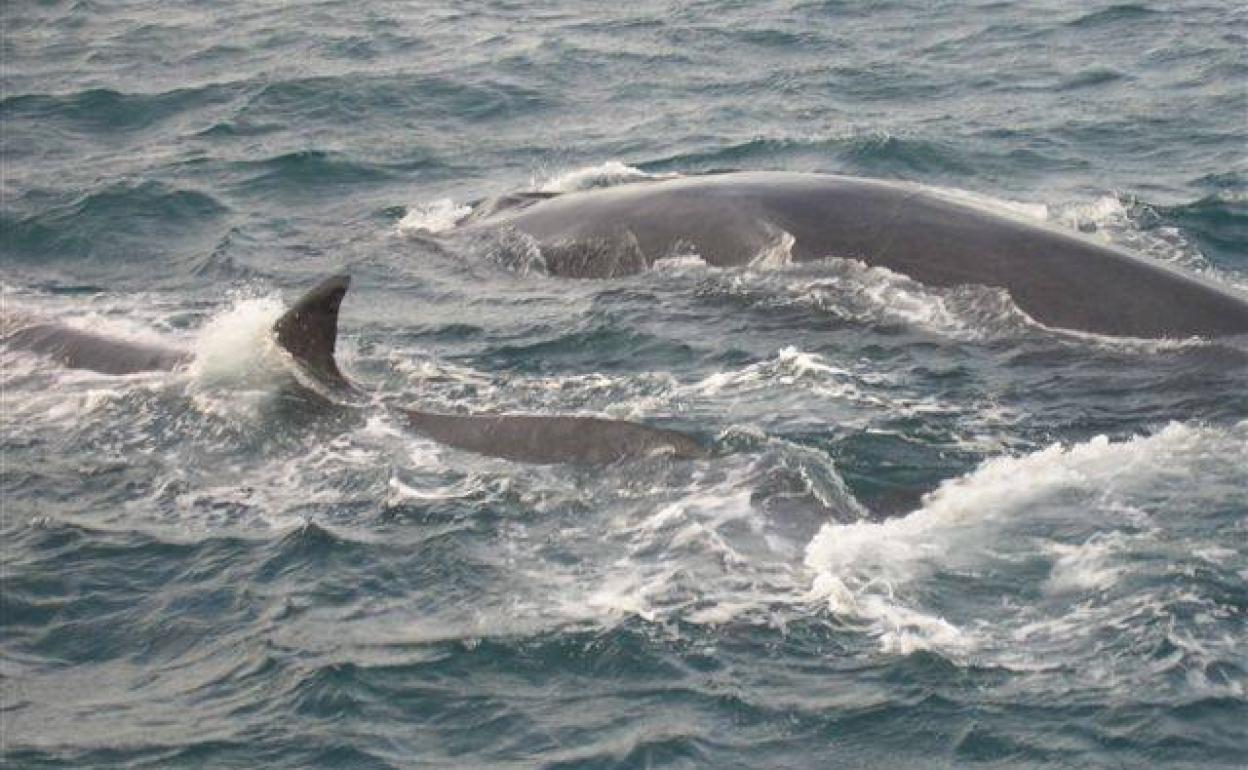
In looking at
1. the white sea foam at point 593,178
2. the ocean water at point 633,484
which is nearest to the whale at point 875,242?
the ocean water at point 633,484

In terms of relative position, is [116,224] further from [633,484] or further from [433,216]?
[633,484]

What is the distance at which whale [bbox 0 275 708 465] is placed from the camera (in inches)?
482

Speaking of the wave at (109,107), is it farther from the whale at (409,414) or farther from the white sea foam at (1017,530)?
the white sea foam at (1017,530)

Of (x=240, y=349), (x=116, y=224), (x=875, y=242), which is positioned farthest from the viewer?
(x=116, y=224)

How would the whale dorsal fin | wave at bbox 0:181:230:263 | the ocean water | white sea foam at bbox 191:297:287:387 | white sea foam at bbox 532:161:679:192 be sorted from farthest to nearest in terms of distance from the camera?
white sea foam at bbox 532:161:679:192 → wave at bbox 0:181:230:263 → white sea foam at bbox 191:297:287:387 → the whale dorsal fin → the ocean water

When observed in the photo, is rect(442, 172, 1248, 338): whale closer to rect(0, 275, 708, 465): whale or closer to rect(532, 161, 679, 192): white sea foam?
rect(532, 161, 679, 192): white sea foam

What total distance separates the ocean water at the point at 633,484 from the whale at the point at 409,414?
0.53 feet

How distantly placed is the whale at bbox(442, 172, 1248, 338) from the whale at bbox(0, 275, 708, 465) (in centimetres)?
293

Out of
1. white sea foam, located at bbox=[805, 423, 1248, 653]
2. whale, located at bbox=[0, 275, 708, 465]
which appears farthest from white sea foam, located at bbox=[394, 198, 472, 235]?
white sea foam, located at bbox=[805, 423, 1248, 653]

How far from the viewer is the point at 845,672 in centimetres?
953

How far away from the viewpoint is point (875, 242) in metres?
14.9

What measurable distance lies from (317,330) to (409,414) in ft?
2.88

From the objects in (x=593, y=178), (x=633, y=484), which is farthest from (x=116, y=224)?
(x=633, y=484)

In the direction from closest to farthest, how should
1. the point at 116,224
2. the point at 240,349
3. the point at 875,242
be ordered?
the point at 875,242 < the point at 240,349 < the point at 116,224
